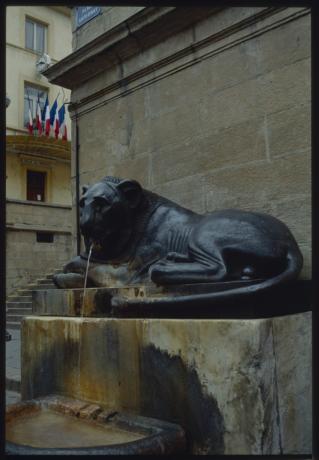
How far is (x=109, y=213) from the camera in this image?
3512mm

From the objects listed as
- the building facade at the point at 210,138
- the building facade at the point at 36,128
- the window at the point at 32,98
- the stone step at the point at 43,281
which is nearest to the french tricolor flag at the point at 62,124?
the building facade at the point at 36,128

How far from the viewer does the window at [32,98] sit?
23.5 meters

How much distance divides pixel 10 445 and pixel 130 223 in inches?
73.2

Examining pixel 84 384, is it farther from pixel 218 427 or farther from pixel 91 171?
pixel 91 171

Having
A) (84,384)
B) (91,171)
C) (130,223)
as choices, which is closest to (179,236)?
(130,223)

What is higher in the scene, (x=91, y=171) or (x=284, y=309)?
(x=91, y=171)

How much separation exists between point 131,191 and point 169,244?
0.53 m

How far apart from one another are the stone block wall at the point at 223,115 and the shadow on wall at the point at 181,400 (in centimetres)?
149

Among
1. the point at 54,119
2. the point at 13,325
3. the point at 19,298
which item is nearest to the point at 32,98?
the point at 54,119

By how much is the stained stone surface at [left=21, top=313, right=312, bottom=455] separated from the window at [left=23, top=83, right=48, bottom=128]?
72.4ft

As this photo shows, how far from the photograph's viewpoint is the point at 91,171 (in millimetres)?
5875

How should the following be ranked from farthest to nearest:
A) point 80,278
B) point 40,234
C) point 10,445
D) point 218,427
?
point 40,234
point 80,278
point 218,427
point 10,445

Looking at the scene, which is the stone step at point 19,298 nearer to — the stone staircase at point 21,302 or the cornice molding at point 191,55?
the stone staircase at point 21,302

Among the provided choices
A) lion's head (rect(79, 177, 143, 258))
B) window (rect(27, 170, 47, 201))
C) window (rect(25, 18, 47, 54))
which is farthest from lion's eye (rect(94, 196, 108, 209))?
window (rect(25, 18, 47, 54))
